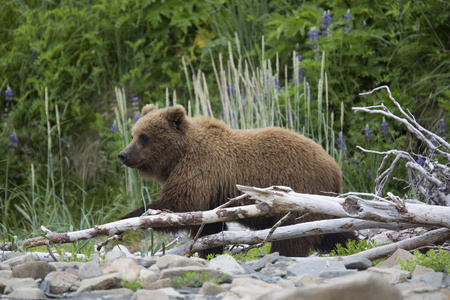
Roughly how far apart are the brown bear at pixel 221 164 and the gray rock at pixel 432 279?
1241 millimetres

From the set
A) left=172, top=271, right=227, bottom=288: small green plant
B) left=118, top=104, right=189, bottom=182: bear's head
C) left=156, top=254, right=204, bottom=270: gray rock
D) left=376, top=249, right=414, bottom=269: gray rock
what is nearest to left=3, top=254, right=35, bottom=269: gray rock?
left=156, top=254, right=204, bottom=270: gray rock

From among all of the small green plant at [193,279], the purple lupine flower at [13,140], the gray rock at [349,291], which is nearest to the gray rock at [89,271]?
the small green plant at [193,279]

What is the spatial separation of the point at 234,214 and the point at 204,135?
1214mm

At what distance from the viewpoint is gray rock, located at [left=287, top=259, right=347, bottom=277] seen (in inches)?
118

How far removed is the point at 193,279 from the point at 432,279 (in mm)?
1308

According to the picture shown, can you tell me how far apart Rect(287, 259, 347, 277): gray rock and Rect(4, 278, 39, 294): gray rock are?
145 cm

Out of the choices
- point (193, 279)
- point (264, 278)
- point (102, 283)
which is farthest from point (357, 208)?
point (102, 283)

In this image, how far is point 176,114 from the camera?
4.45 meters

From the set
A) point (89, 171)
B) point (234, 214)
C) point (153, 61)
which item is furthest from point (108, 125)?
point (234, 214)

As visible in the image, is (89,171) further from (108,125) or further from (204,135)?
(204,135)

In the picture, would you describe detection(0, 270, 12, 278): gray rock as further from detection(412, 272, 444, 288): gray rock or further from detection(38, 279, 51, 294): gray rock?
detection(412, 272, 444, 288): gray rock

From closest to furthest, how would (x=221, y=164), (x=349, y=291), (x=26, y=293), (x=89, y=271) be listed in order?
(x=349, y=291), (x=26, y=293), (x=89, y=271), (x=221, y=164)

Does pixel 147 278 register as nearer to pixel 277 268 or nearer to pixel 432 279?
pixel 277 268

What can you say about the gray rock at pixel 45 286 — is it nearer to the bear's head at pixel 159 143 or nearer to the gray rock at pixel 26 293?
the gray rock at pixel 26 293
